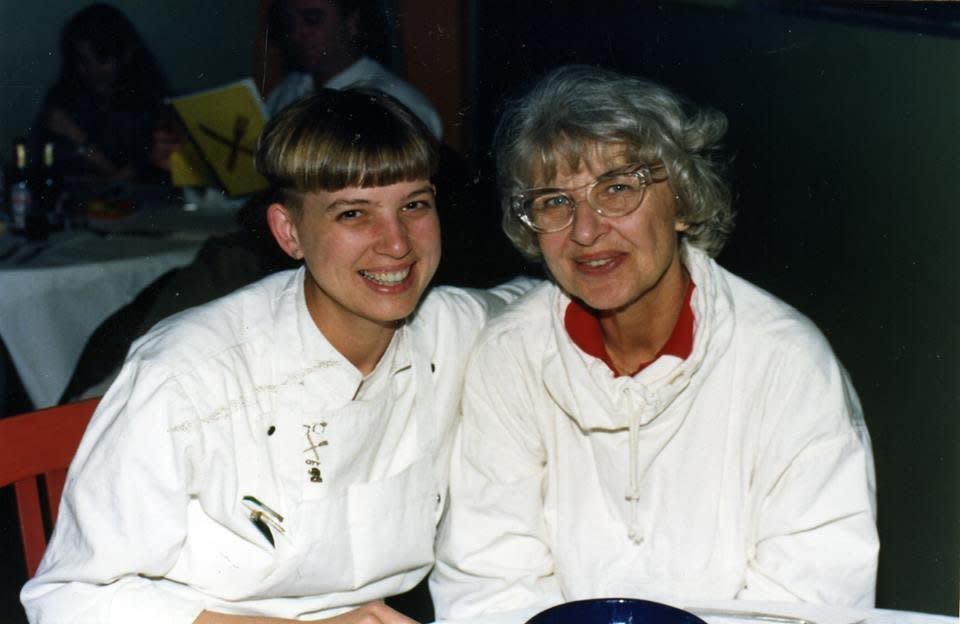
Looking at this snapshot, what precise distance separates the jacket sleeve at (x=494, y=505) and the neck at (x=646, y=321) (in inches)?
6.8

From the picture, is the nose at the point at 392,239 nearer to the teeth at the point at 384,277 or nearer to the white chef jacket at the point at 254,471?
the teeth at the point at 384,277

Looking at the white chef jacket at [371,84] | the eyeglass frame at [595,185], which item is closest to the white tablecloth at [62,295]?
the white chef jacket at [371,84]

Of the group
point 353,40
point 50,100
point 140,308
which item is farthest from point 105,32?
point 140,308

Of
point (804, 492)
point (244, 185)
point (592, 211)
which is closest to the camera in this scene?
point (804, 492)

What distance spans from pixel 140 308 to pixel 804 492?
6.76 feet

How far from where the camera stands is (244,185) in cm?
326

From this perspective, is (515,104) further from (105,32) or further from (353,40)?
(105,32)

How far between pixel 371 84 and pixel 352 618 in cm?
245

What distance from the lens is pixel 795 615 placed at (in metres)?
1.15

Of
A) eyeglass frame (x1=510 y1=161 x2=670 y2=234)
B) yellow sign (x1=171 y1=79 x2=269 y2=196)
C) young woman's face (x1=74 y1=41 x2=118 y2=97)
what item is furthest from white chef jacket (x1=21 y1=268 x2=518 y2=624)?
young woman's face (x1=74 y1=41 x2=118 y2=97)

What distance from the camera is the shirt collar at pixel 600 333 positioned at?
5.41 feet

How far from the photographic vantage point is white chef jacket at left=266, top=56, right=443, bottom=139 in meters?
3.36

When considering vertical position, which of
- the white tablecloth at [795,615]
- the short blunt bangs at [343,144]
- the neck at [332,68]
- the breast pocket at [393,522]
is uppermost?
the short blunt bangs at [343,144]

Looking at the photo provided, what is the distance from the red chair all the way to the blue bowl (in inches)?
33.8
